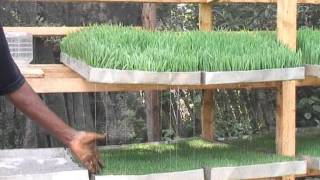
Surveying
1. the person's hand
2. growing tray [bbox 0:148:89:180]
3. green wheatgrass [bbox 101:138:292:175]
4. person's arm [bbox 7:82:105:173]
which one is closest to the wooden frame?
green wheatgrass [bbox 101:138:292:175]

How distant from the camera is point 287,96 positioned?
1.97 meters

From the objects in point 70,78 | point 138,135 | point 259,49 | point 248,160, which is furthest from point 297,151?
point 138,135

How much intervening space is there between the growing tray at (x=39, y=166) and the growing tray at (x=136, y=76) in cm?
28

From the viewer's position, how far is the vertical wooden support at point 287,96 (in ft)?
6.49

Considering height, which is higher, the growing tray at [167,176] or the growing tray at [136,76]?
the growing tray at [136,76]

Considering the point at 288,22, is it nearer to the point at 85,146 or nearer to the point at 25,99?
the point at 85,146

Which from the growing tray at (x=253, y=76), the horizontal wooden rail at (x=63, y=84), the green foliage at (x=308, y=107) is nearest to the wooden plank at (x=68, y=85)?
the horizontal wooden rail at (x=63, y=84)

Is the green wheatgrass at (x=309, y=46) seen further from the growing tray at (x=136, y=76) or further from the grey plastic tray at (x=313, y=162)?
the growing tray at (x=136, y=76)

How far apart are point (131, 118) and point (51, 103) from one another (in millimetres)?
644

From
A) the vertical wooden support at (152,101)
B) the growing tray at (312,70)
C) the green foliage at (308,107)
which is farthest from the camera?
the green foliage at (308,107)

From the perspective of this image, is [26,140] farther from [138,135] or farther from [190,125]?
[190,125]

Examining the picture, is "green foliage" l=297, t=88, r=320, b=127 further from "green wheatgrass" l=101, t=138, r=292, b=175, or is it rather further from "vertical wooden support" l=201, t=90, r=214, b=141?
"green wheatgrass" l=101, t=138, r=292, b=175

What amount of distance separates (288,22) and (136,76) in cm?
66

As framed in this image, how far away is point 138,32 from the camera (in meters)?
2.00
